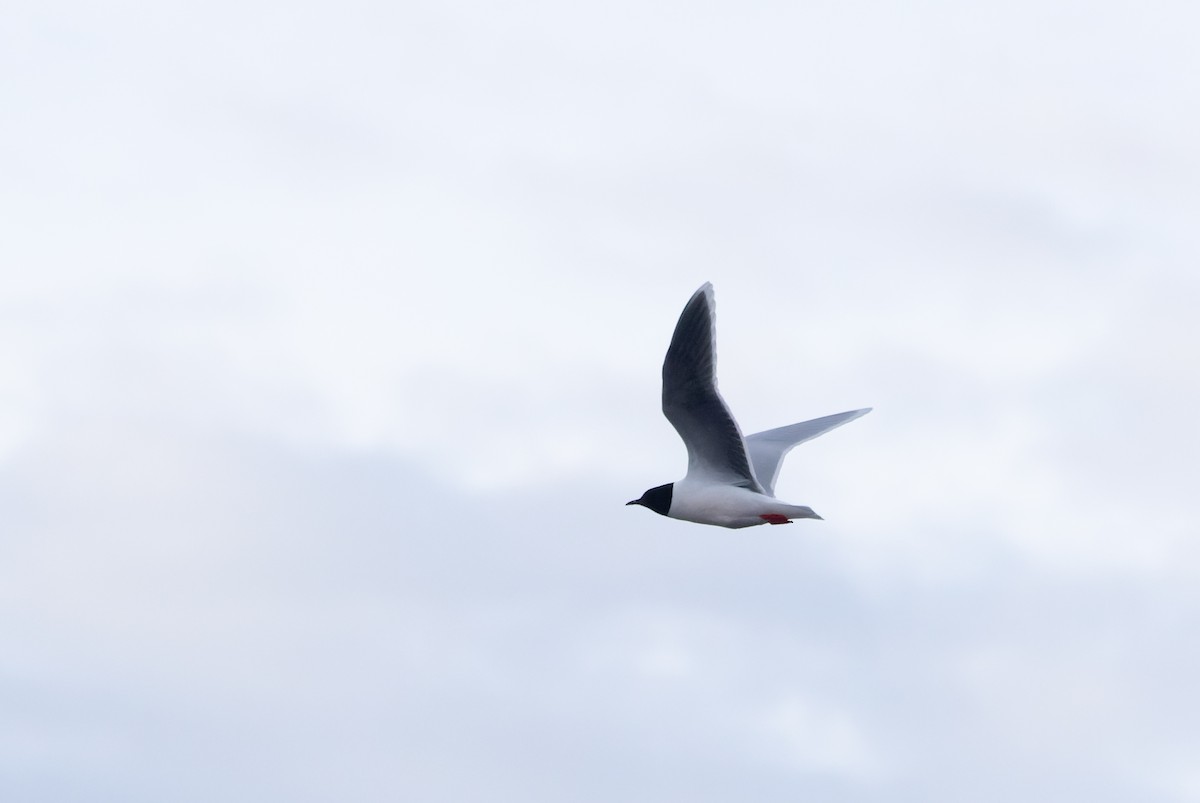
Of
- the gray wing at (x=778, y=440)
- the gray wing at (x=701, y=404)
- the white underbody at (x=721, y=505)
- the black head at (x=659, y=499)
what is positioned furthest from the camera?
the gray wing at (x=778, y=440)

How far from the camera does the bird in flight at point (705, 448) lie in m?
25.9

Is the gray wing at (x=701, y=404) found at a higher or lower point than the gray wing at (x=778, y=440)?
lower

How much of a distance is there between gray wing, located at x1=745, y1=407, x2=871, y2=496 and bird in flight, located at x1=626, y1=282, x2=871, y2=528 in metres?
1.33

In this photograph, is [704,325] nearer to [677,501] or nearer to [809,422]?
[677,501]

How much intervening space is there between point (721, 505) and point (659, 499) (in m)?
1.09

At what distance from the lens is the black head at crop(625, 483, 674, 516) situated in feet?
89.9

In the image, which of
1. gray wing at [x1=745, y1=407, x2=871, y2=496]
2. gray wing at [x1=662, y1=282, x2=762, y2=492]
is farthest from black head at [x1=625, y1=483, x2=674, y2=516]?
gray wing at [x1=745, y1=407, x2=871, y2=496]

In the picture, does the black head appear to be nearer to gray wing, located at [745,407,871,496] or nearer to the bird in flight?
the bird in flight

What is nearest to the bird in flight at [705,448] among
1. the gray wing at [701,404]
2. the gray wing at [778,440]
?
the gray wing at [701,404]

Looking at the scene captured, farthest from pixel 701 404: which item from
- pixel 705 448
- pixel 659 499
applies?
pixel 659 499

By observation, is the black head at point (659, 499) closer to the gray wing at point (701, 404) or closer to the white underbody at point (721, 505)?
the white underbody at point (721, 505)

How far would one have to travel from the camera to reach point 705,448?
26984 mm

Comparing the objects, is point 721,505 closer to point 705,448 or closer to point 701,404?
point 705,448

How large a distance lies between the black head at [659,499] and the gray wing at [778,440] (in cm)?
165
